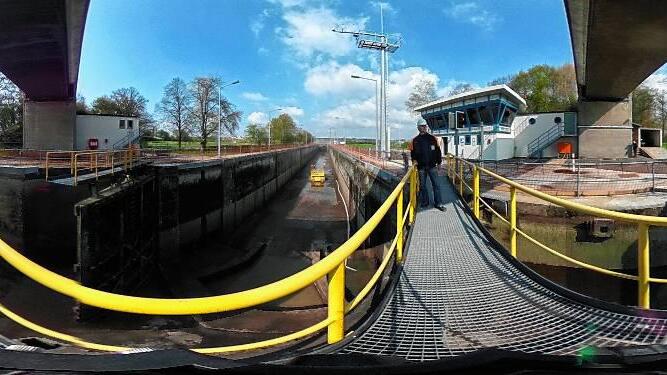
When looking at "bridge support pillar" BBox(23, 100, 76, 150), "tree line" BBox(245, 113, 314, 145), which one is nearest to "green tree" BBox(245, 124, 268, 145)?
"tree line" BBox(245, 113, 314, 145)

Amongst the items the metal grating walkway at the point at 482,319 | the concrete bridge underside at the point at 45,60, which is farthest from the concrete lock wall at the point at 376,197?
the concrete bridge underside at the point at 45,60

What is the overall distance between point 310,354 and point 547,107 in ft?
199

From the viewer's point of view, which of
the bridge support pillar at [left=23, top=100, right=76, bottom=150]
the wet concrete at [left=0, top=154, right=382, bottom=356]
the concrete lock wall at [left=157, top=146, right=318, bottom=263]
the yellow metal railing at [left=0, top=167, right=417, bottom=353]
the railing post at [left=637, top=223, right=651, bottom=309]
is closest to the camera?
the yellow metal railing at [left=0, top=167, right=417, bottom=353]

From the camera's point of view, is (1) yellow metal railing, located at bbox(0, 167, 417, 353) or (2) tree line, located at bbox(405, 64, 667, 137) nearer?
(1) yellow metal railing, located at bbox(0, 167, 417, 353)

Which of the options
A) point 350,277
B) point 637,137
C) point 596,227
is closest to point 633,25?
point 596,227

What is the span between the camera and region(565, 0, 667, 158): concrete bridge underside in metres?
13.0

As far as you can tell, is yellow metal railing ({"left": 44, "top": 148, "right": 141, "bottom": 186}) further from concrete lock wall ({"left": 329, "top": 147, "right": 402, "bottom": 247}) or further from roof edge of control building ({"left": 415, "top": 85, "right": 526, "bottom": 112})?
roof edge of control building ({"left": 415, "top": 85, "right": 526, "bottom": 112})

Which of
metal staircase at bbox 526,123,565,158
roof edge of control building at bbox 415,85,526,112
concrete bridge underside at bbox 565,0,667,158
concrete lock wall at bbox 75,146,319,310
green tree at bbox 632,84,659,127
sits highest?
green tree at bbox 632,84,659,127

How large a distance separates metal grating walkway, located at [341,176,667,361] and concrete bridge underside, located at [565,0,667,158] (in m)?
12.9

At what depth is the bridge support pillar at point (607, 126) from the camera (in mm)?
27312

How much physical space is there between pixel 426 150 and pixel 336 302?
237 inches

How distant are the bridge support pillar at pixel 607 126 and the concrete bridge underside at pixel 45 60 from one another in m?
31.4

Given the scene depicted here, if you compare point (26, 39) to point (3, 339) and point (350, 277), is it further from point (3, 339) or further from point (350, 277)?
point (3, 339)

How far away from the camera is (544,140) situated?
31812 mm
